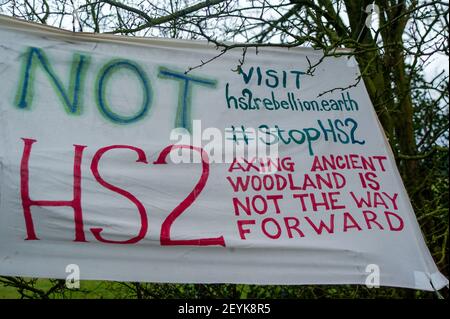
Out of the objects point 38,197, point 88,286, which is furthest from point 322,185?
point 88,286

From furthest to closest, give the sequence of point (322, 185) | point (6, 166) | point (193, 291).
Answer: point (193, 291) → point (322, 185) → point (6, 166)

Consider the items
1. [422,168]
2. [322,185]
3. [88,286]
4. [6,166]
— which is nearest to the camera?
[6,166]

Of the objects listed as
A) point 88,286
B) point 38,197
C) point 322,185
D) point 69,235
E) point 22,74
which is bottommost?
point 88,286

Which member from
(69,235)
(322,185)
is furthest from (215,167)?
(69,235)

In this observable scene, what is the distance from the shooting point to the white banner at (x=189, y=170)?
228 cm

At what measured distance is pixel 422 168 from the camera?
14.1ft

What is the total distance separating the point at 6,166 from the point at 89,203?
36cm

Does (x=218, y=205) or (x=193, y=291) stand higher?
(x=218, y=205)

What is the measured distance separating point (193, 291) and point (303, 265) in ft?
5.70

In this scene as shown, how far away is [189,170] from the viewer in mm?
2459

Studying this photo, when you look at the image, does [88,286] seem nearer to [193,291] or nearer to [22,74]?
[193,291]

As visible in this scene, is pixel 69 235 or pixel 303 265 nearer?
pixel 69 235

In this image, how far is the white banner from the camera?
89.8 inches

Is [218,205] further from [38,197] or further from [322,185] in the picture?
[38,197]
